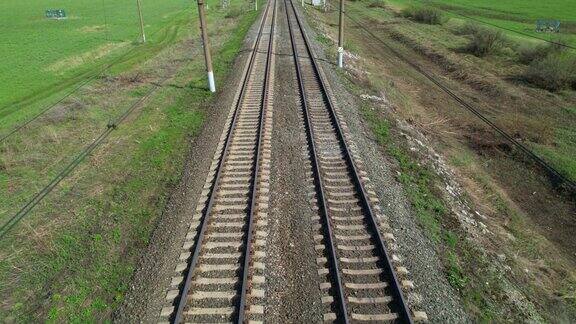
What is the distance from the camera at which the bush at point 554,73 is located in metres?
27.0

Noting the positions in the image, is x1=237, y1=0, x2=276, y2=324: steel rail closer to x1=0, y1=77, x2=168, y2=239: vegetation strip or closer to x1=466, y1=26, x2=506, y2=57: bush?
x1=0, y1=77, x2=168, y2=239: vegetation strip

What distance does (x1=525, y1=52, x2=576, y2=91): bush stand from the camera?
27.0m

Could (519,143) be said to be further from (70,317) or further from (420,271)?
(70,317)

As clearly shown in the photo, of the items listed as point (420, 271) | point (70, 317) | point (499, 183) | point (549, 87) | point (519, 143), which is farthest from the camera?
point (549, 87)

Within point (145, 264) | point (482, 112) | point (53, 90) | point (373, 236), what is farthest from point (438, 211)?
point (53, 90)

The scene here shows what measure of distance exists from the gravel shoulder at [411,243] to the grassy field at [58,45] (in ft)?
58.4

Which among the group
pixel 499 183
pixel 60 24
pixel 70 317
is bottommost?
pixel 499 183

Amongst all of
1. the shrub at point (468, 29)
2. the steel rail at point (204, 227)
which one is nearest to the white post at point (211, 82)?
the steel rail at point (204, 227)

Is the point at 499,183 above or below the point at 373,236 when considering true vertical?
below

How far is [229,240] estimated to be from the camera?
10266mm

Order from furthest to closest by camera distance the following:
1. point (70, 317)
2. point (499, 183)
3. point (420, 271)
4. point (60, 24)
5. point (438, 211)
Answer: point (60, 24)
point (499, 183)
point (438, 211)
point (420, 271)
point (70, 317)

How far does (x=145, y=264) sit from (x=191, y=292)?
5.70 ft

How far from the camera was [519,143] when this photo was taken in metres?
20.0

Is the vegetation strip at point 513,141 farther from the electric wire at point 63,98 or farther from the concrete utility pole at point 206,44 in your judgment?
the electric wire at point 63,98
